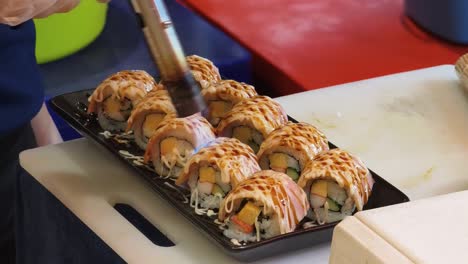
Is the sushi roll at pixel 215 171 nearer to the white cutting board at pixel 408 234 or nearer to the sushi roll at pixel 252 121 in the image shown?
the sushi roll at pixel 252 121

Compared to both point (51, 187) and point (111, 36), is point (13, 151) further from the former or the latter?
point (111, 36)

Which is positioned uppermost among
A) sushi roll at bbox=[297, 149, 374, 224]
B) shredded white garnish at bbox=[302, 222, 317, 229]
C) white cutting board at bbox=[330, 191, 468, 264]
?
white cutting board at bbox=[330, 191, 468, 264]

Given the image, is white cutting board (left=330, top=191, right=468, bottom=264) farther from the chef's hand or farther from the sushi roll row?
the chef's hand

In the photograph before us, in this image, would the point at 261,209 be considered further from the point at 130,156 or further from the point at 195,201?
the point at 130,156

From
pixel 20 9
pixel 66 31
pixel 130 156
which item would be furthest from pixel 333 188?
pixel 66 31

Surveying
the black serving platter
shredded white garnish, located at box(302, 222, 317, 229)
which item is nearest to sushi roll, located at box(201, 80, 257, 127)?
the black serving platter

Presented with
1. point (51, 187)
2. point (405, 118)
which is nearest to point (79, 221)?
point (51, 187)
